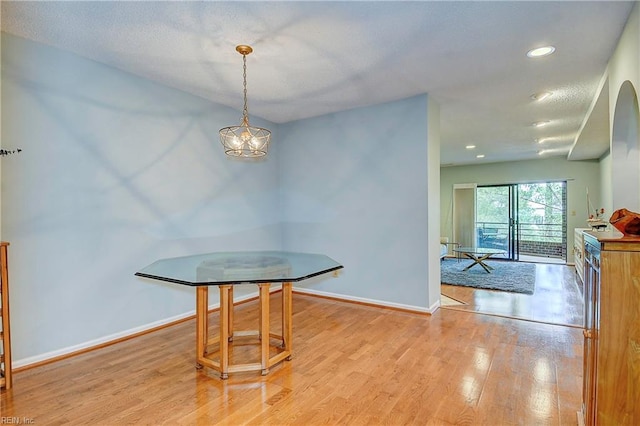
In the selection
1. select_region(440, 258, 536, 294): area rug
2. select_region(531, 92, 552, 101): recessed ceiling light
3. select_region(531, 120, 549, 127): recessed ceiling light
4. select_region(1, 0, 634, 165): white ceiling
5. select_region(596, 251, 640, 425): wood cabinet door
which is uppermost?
select_region(1, 0, 634, 165): white ceiling

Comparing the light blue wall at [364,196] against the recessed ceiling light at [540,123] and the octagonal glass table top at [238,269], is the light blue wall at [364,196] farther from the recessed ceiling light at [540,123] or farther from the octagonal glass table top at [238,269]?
the recessed ceiling light at [540,123]

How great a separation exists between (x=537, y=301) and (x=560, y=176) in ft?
14.8

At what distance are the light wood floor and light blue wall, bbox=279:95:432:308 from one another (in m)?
0.94

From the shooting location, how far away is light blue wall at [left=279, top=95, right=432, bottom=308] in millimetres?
3848

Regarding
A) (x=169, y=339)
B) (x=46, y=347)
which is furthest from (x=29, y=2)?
(x=169, y=339)

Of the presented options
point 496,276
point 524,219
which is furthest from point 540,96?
point 524,219

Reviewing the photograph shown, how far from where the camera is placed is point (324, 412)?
6.49 feet

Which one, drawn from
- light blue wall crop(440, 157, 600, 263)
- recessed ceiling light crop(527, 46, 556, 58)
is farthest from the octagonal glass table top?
light blue wall crop(440, 157, 600, 263)

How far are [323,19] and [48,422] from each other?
9.72ft

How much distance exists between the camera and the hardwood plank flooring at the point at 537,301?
372 centimetres

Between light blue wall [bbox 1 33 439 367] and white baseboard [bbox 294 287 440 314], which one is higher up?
light blue wall [bbox 1 33 439 367]

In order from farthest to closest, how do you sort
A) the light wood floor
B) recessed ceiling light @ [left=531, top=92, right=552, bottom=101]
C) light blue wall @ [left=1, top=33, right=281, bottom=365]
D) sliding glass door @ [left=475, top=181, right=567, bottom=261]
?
sliding glass door @ [left=475, top=181, right=567, bottom=261]
recessed ceiling light @ [left=531, top=92, right=552, bottom=101]
light blue wall @ [left=1, top=33, right=281, bottom=365]
the light wood floor

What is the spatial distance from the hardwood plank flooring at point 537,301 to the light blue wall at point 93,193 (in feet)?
11.0

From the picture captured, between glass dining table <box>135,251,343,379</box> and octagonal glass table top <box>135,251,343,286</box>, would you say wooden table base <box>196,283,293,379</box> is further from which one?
octagonal glass table top <box>135,251,343,286</box>
